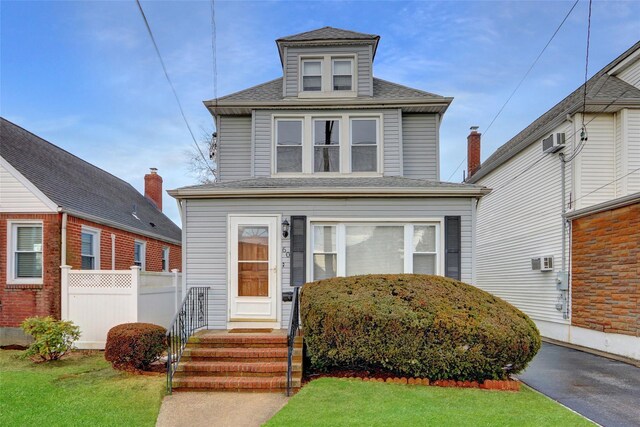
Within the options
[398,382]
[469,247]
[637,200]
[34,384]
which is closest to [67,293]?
[34,384]

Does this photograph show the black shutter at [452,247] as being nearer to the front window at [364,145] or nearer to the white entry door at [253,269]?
the front window at [364,145]

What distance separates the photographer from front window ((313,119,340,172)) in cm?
970

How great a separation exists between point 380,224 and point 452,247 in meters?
1.56

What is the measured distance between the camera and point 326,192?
825 centimetres

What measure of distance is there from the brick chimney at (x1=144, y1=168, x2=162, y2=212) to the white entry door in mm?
13257

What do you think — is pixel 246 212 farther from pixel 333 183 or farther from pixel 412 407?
pixel 412 407

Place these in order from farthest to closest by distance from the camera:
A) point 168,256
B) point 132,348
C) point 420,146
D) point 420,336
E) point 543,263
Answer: point 168,256 → point 543,263 → point 420,146 → point 132,348 → point 420,336

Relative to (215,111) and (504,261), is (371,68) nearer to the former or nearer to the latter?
(215,111)

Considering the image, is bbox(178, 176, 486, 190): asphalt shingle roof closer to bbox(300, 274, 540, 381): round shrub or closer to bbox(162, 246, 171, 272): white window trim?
bbox(300, 274, 540, 381): round shrub

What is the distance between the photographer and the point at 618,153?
34.3 feet

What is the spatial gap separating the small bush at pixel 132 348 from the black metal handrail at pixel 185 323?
430 millimetres

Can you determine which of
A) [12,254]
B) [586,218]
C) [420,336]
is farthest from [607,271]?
[12,254]

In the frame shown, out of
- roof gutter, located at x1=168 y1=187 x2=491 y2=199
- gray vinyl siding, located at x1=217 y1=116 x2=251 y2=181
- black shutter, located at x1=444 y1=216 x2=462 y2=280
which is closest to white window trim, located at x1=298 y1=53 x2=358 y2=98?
gray vinyl siding, located at x1=217 y1=116 x2=251 y2=181

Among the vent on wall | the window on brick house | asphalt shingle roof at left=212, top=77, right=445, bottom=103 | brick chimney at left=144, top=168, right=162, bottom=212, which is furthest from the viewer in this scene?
brick chimney at left=144, top=168, right=162, bottom=212
